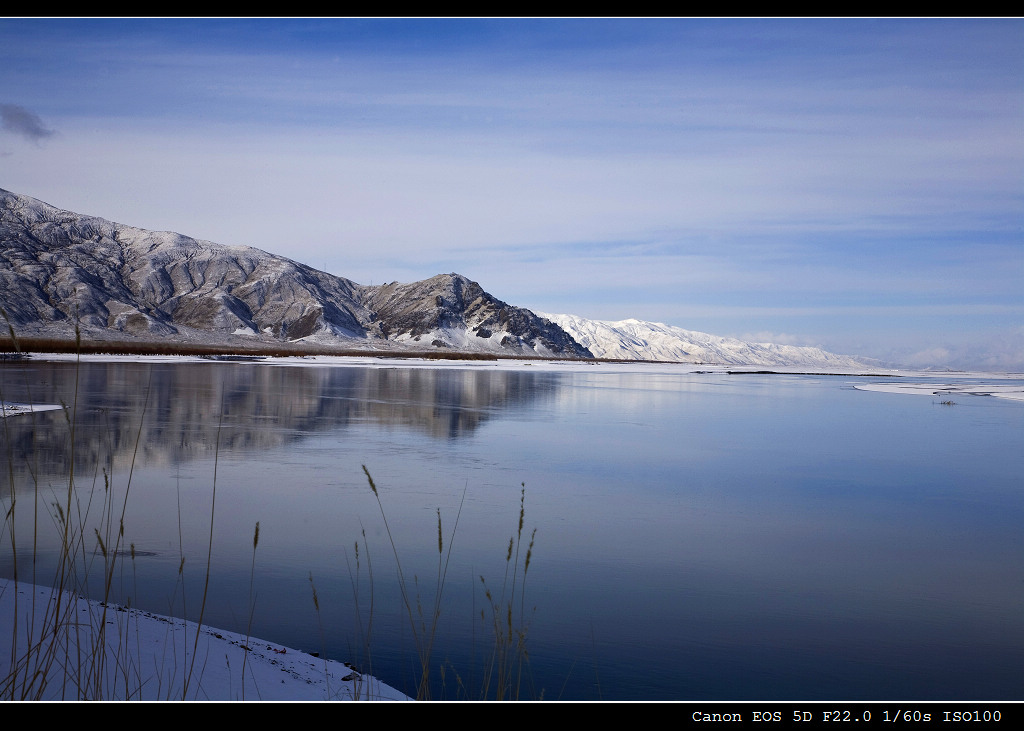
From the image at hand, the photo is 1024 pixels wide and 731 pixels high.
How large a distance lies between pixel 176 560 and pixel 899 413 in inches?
997

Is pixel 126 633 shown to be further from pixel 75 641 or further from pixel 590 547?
pixel 590 547

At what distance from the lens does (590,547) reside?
7723 mm

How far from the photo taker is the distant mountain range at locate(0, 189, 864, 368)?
424 feet

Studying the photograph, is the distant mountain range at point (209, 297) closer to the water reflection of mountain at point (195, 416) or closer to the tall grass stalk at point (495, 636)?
the water reflection of mountain at point (195, 416)

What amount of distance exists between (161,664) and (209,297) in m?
162

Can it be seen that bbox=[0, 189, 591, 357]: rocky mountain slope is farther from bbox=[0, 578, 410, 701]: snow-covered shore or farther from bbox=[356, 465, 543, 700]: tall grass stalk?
bbox=[356, 465, 543, 700]: tall grass stalk

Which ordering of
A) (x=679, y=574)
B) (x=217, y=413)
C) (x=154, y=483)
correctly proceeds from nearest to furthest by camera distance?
(x=679, y=574)
(x=154, y=483)
(x=217, y=413)

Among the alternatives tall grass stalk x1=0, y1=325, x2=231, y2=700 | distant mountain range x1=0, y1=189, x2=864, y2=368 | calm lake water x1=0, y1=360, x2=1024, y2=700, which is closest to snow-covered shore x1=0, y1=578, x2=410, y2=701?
tall grass stalk x1=0, y1=325, x2=231, y2=700

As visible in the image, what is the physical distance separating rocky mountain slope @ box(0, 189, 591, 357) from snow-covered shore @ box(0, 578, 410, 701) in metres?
124

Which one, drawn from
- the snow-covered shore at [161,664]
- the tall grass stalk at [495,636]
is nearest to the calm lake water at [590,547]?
the tall grass stalk at [495,636]
